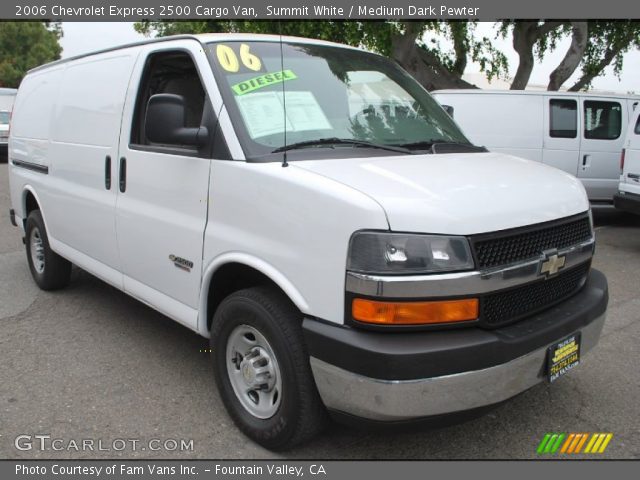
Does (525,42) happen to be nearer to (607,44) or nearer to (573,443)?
(607,44)

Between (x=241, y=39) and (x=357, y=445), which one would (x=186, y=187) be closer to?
(x=241, y=39)

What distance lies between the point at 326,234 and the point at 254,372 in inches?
35.5

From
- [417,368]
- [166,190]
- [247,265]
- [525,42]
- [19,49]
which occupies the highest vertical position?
[19,49]

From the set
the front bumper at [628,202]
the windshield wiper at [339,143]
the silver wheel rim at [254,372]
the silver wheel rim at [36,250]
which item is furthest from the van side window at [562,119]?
the silver wheel rim at [254,372]

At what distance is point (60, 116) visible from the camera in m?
4.76

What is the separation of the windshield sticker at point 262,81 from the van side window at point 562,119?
714 centimetres

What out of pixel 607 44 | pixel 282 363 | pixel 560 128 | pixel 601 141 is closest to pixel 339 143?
pixel 282 363

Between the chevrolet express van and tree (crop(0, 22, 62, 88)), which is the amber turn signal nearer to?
the chevrolet express van

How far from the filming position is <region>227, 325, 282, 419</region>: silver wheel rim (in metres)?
2.87

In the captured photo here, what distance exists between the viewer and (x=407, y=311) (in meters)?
2.36

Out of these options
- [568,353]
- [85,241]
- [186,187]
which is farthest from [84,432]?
[568,353]

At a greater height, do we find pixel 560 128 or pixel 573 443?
pixel 560 128

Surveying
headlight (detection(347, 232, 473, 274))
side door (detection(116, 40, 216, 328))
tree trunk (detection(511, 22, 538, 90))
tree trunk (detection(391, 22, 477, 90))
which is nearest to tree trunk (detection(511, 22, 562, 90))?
tree trunk (detection(511, 22, 538, 90))

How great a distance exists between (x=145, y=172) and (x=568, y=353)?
2.55 m
